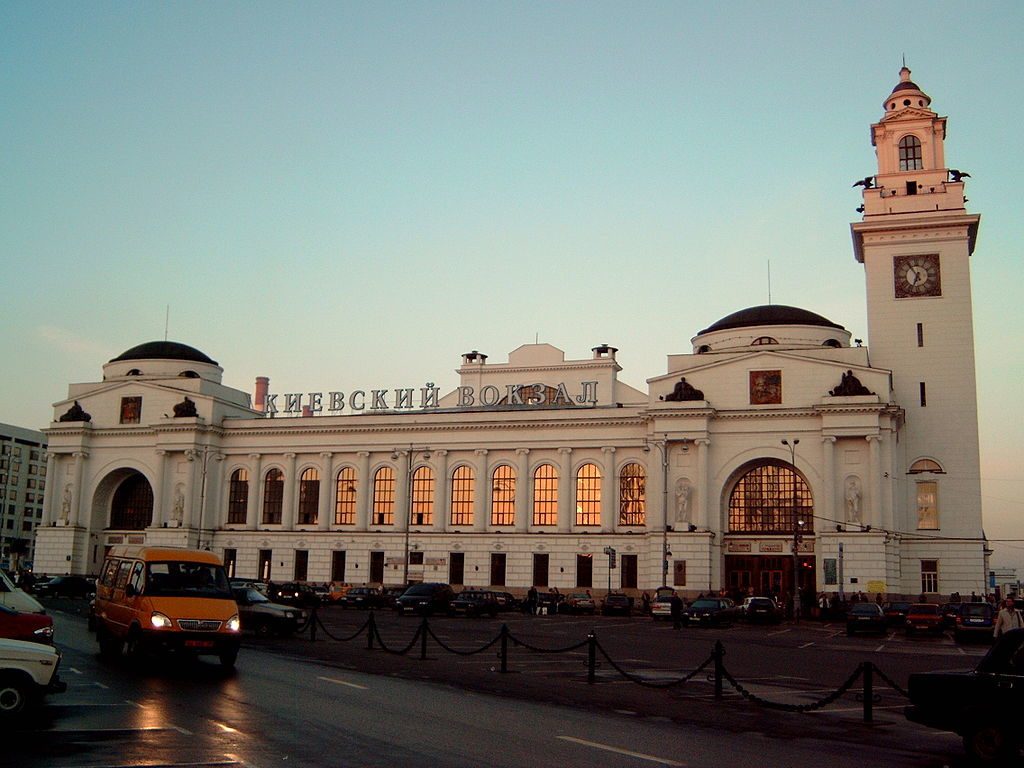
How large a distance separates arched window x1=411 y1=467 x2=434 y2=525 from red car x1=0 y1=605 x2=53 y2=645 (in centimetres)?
5823

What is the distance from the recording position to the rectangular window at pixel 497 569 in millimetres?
72000

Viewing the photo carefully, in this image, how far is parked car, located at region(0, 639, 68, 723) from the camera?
44.5 ft

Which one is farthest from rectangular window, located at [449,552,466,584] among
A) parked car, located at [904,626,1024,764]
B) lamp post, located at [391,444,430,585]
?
parked car, located at [904,626,1024,764]

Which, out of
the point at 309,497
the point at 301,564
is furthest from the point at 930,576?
the point at 309,497

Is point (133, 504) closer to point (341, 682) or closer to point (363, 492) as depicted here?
point (363, 492)

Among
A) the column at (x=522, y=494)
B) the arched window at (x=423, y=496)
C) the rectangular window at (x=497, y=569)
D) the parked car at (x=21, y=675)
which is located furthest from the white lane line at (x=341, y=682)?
the arched window at (x=423, y=496)

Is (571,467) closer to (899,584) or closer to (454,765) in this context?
(899,584)

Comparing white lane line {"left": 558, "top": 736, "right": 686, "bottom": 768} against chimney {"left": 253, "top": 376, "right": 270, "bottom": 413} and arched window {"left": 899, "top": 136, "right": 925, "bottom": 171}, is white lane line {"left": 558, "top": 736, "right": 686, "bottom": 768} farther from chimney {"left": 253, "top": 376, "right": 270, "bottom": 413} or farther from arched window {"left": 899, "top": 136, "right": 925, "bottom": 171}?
chimney {"left": 253, "top": 376, "right": 270, "bottom": 413}

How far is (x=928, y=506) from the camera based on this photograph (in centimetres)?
6506

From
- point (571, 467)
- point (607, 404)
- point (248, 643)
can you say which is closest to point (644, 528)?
point (571, 467)

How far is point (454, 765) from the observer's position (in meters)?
11.8

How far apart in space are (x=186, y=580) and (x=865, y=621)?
3173cm

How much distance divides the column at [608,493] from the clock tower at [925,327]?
17801mm

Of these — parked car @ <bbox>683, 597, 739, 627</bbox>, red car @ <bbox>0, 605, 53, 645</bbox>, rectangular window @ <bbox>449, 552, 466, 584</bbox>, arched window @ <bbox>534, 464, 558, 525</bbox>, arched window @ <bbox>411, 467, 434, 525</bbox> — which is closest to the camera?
red car @ <bbox>0, 605, 53, 645</bbox>
